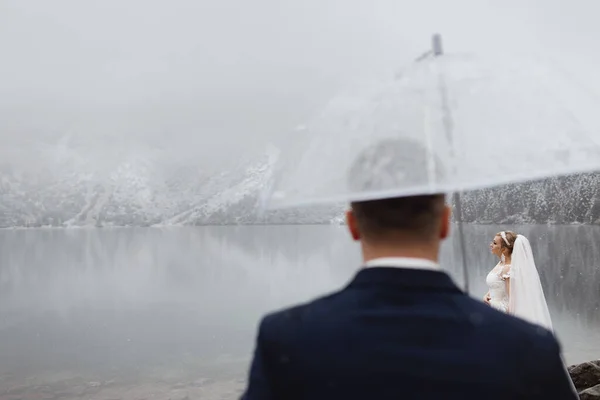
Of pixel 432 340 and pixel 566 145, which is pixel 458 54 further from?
pixel 432 340

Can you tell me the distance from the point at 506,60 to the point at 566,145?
429 millimetres

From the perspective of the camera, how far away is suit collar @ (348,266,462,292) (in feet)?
5.46

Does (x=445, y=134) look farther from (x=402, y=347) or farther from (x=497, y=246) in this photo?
(x=497, y=246)

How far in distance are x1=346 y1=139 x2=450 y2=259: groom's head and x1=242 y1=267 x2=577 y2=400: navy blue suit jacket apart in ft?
0.45

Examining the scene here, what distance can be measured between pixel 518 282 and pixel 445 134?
7.84 m

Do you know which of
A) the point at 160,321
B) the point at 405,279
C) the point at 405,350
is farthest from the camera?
the point at 160,321

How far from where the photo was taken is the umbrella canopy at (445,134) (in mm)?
1893

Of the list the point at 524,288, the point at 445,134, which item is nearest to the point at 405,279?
the point at 445,134

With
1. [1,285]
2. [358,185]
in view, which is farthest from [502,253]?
[1,285]

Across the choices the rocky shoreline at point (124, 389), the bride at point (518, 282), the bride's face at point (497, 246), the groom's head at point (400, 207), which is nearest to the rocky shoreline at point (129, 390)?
the rocky shoreline at point (124, 389)

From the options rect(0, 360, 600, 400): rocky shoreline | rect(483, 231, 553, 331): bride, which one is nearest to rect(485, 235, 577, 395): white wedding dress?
rect(483, 231, 553, 331): bride

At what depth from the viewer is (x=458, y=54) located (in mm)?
2324

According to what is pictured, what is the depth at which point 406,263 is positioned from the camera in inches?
67.8

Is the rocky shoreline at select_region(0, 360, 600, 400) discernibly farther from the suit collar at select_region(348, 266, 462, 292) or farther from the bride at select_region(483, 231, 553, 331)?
the suit collar at select_region(348, 266, 462, 292)
